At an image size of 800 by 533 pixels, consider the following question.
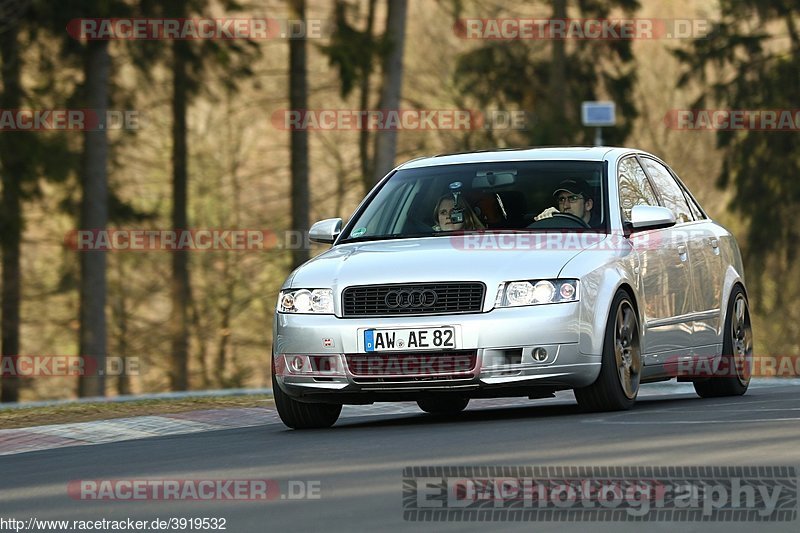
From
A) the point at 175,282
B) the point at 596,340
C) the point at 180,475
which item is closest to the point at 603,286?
the point at 596,340

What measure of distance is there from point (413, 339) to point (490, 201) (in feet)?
6.05

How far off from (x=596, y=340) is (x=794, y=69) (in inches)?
1354

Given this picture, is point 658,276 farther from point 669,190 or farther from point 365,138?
point 365,138

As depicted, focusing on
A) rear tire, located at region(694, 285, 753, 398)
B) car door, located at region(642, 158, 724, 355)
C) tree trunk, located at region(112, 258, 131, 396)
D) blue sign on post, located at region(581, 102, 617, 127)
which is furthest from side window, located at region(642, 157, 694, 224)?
tree trunk, located at region(112, 258, 131, 396)

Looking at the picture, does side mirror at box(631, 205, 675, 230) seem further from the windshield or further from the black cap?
the black cap

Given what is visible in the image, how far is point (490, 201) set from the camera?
12227 mm

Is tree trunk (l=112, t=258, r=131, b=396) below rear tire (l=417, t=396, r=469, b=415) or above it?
below

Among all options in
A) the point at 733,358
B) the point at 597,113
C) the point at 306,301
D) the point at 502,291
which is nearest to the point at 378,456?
the point at 502,291

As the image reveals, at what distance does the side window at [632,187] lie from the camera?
1227 cm

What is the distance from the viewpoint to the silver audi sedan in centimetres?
1073

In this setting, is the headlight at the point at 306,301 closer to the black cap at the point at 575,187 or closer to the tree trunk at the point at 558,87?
the black cap at the point at 575,187

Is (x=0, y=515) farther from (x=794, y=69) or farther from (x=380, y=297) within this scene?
(x=794, y=69)

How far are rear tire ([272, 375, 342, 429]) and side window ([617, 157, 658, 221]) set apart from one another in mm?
2468

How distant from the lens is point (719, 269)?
13.6 metres
